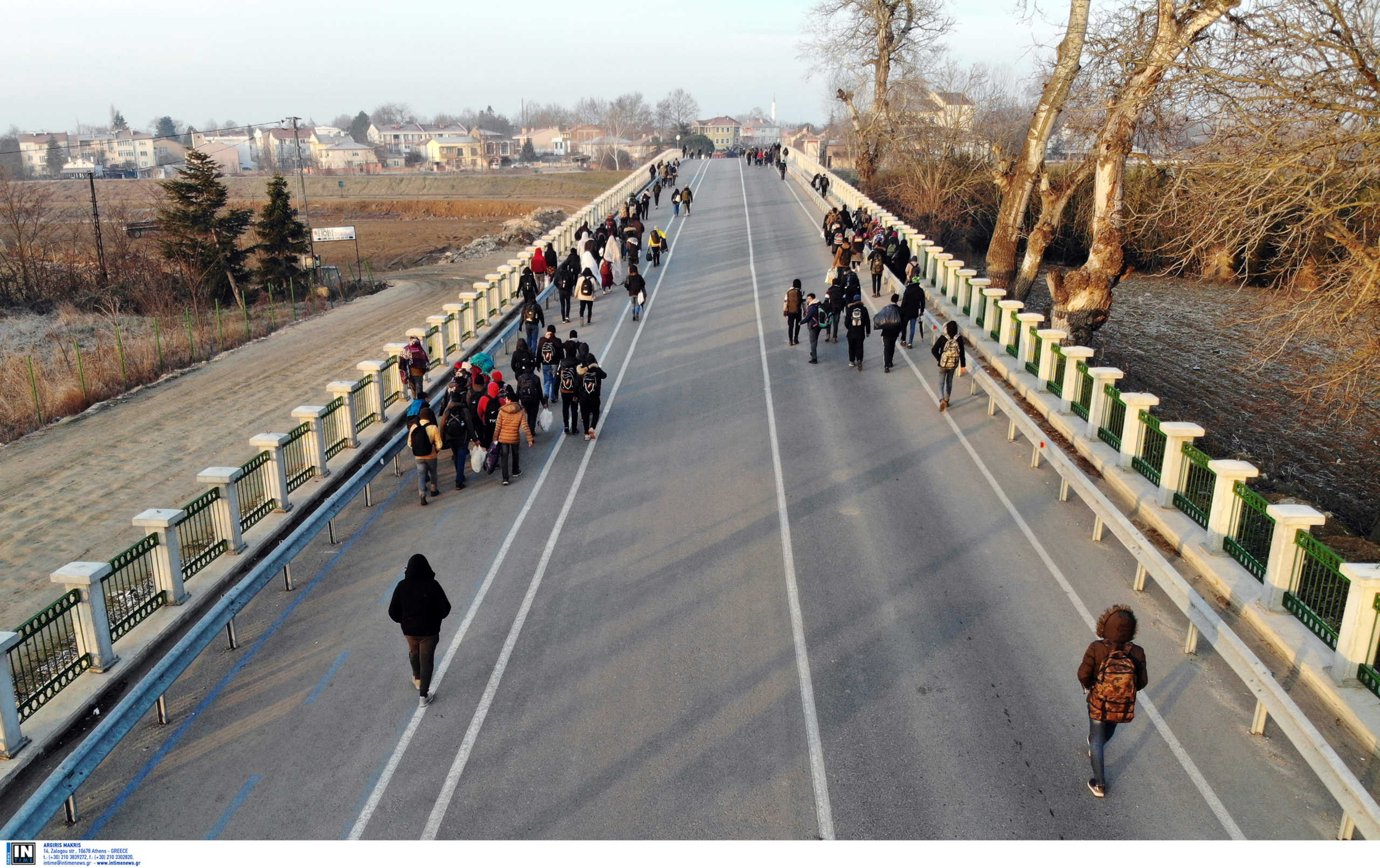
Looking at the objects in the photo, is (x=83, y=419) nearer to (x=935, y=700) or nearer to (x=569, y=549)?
(x=569, y=549)

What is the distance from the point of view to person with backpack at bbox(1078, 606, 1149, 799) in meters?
7.27

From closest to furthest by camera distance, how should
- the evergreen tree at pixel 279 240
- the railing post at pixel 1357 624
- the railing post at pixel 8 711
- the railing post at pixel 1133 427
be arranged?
the railing post at pixel 8 711, the railing post at pixel 1357 624, the railing post at pixel 1133 427, the evergreen tree at pixel 279 240

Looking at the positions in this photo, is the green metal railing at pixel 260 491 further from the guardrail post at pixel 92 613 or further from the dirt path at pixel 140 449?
the dirt path at pixel 140 449

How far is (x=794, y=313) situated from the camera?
21.7m

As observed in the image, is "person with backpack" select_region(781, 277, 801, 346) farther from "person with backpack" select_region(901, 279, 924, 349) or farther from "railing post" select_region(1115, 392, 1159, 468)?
"railing post" select_region(1115, 392, 1159, 468)

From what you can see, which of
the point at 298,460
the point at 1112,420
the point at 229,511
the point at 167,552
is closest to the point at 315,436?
the point at 298,460

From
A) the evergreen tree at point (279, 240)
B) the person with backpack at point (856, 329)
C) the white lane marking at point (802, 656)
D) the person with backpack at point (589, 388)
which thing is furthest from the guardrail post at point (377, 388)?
the evergreen tree at point (279, 240)

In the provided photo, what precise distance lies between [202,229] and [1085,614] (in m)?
47.9

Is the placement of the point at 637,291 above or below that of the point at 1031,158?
below

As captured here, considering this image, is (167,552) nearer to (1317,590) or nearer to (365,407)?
(365,407)

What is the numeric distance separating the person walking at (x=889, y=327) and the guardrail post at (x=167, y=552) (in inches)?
533

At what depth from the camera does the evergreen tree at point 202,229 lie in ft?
157

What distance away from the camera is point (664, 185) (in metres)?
58.8

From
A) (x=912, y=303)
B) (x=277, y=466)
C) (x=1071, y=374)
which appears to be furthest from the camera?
(x=912, y=303)
